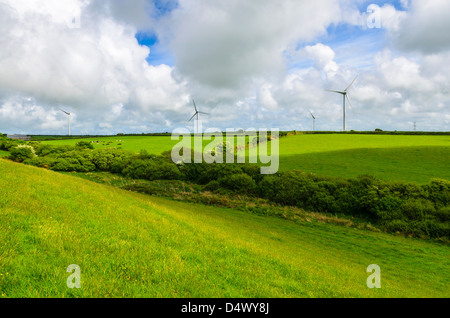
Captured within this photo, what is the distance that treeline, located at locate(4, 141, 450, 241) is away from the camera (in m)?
30.7

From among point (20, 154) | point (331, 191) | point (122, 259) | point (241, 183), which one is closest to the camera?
point (122, 259)

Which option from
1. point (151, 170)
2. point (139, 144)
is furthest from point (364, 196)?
point (139, 144)

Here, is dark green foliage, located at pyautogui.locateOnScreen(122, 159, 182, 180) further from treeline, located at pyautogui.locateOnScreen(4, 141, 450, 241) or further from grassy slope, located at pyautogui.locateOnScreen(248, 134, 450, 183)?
grassy slope, located at pyautogui.locateOnScreen(248, 134, 450, 183)

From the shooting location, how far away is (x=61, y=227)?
9.95m

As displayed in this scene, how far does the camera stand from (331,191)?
3994cm

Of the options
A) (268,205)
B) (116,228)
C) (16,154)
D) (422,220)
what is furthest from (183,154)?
(116,228)

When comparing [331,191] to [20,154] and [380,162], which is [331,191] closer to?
[380,162]

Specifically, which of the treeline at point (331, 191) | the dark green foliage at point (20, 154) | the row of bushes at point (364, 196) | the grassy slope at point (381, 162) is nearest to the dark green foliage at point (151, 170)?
the treeline at point (331, 191)

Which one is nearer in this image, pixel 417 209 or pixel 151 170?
pixel 417 209

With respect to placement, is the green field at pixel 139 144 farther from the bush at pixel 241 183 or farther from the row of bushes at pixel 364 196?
the row of bushes at pixel 364 196

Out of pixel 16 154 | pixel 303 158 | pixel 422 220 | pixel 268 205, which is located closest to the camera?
pixel 422 220
